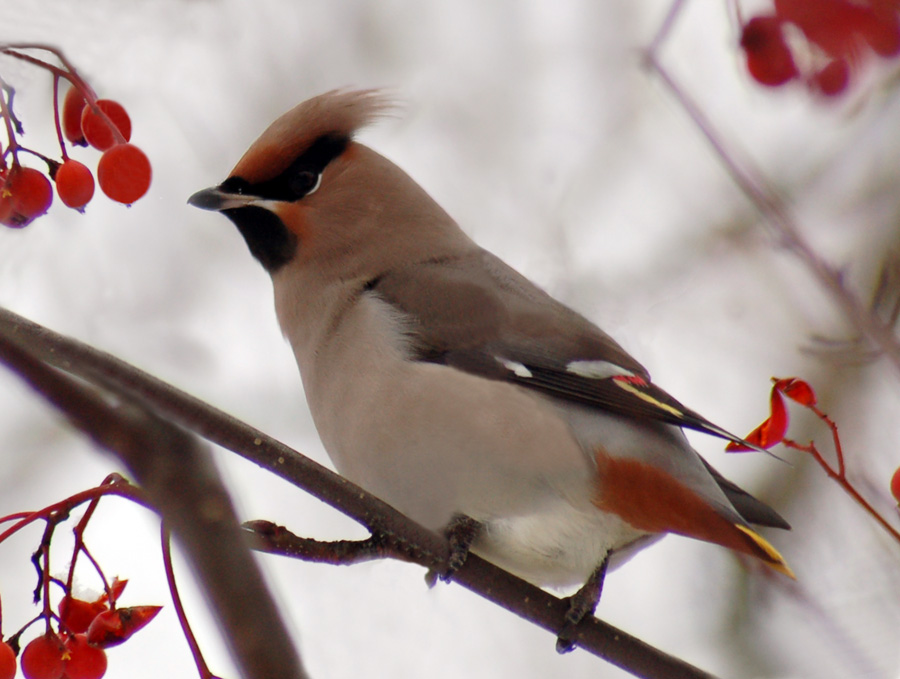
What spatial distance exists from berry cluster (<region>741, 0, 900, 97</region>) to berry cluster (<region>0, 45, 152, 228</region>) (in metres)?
1.15

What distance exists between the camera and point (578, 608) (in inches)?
106

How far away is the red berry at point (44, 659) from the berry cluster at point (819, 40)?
1.61 meters

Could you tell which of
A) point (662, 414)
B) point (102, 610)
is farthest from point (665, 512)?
point (102, 610)

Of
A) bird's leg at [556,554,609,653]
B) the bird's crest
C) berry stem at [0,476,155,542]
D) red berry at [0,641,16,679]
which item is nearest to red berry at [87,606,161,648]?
red berry at [0,641,16,679]

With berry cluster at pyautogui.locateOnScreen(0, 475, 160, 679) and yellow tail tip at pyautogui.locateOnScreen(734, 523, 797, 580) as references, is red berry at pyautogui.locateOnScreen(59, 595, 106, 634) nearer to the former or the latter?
berry cluster at pyautogui.locateOnScreen(0, 475, 160, 679)

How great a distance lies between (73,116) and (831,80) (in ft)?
4.80

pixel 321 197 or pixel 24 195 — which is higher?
pixel 321 197

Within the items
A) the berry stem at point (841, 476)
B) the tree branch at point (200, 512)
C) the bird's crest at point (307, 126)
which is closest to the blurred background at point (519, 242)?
the bird's crest at point (307, 126)

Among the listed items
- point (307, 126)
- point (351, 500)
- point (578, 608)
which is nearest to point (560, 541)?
point (578, 608)

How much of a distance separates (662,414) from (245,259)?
9.98 ft

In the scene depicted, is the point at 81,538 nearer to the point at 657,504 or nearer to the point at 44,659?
the point at 44,659

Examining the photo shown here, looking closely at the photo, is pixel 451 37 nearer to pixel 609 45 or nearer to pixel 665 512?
pixel 609 45

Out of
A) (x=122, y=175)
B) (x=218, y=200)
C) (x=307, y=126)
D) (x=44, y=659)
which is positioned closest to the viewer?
(x=44, y=659)

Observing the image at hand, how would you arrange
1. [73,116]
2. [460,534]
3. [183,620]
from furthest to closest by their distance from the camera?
[460,534], [73,116], [183,620]
